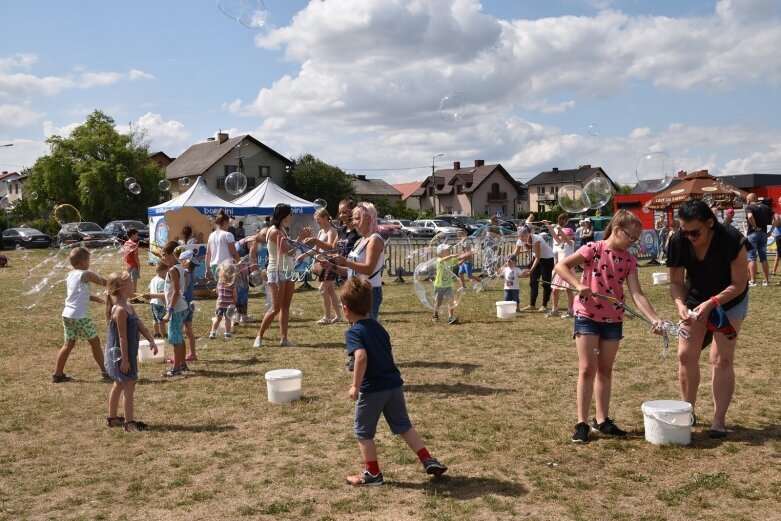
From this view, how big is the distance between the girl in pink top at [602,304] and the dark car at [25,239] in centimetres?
3665

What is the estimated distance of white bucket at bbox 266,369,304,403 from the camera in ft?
22.3

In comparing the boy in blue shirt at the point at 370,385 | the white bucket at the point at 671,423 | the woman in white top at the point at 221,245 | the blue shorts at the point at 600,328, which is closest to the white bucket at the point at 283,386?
the boy in blue shirt at the point at 370,385

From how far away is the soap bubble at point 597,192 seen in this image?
1309cm

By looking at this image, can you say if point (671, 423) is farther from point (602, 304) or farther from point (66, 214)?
point (66, 214)

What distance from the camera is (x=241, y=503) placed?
4.48 meters

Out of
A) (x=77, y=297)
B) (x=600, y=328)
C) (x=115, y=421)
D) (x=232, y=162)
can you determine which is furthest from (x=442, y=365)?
(x=232, y=162)

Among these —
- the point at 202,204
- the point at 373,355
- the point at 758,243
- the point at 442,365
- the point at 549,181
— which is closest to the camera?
the point at 373,355

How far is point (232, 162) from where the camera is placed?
69.8m

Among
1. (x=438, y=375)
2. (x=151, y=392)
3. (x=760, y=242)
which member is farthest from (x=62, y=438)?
(x=760, y=242)

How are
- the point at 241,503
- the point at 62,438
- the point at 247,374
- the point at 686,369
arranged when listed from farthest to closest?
1. the point at 247,374
2. the point at 62,438
3. the point at 686,369
4. the point at 241,503

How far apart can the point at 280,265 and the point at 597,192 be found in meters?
6.85

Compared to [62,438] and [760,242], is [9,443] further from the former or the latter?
[760,242]

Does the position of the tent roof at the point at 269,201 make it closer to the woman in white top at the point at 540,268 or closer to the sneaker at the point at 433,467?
the woman in white top at the point at 540,268

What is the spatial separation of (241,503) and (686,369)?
3.47 m
